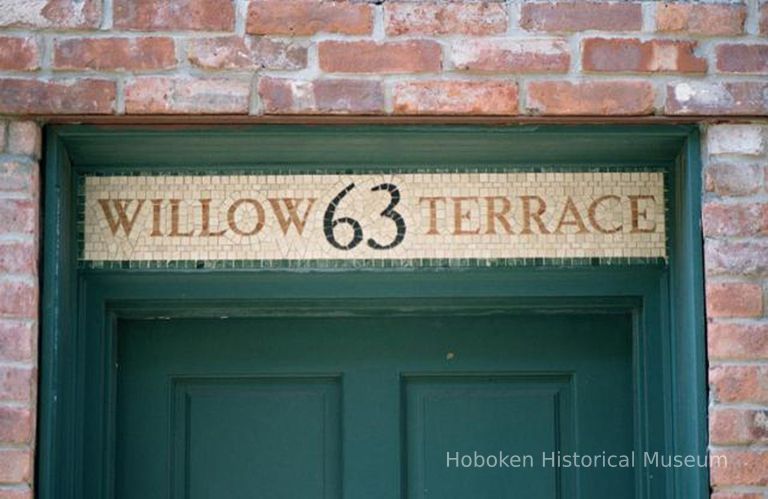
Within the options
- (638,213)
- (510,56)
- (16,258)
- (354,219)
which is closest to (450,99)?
(510,56)

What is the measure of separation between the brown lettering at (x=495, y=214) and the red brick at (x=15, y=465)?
121cm

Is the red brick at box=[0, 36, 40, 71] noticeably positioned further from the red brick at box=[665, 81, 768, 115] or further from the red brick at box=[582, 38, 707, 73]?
the red brick at box=[665, 81, 768, 115]

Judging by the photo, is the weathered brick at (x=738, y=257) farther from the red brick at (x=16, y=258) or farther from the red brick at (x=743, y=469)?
the red brick at (x=16, y=258)

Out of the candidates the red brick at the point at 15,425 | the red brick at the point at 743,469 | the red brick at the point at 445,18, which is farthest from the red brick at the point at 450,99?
the red brick at the point at 15,425

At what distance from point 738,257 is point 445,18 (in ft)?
2.85

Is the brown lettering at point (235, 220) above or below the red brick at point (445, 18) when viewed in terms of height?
below

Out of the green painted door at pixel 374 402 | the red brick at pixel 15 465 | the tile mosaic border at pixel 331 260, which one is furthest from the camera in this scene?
the green painted door at pixel 374 402

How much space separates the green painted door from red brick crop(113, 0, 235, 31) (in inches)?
30.3

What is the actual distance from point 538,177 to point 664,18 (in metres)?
0.49

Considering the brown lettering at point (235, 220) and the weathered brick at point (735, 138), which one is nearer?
the weathered brick at point (735, 138)

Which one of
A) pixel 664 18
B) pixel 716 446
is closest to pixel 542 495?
pixel 716 446

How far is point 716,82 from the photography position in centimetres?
314

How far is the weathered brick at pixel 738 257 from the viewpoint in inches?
122

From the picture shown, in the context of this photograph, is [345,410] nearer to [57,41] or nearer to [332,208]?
[332,208]
